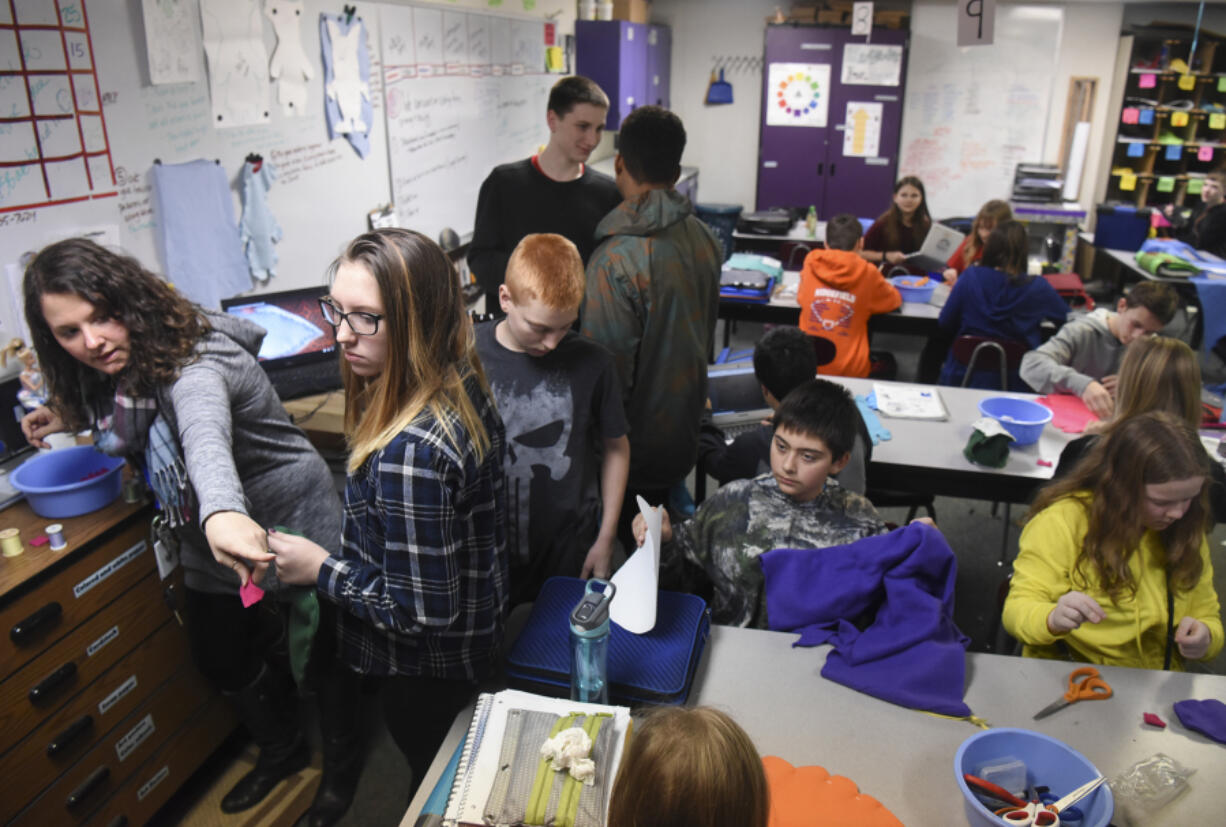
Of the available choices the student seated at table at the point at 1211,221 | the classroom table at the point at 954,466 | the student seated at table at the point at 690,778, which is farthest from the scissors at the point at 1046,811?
the student seated at table at the point at 1211,221

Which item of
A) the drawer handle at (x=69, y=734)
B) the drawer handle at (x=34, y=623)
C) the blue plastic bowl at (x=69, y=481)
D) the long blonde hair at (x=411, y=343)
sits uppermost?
the long blonde hair at (x=411, y=343)

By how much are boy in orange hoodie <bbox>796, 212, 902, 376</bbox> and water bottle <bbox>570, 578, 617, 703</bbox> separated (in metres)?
2.49

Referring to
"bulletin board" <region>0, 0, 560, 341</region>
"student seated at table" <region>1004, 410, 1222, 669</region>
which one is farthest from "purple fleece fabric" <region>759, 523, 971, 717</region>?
"bulletin board" <region>0, 0, 560, 341</region>

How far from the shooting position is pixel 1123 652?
1.62 m

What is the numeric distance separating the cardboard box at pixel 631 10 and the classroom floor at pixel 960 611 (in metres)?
3.38

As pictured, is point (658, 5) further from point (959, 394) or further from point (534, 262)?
point (534, 262)

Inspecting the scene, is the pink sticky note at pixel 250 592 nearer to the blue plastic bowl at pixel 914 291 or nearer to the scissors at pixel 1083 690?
the scissors at pixel 1083 690

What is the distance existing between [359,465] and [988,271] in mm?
3094

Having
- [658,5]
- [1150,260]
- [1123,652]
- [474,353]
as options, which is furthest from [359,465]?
[658,5]

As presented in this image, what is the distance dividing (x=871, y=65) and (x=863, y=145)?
2.08ft

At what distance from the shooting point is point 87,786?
5.67 ft

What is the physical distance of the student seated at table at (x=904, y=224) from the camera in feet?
15.7

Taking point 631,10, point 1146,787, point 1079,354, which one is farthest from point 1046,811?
point 631,10

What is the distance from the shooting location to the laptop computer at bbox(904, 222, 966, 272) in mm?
4656
